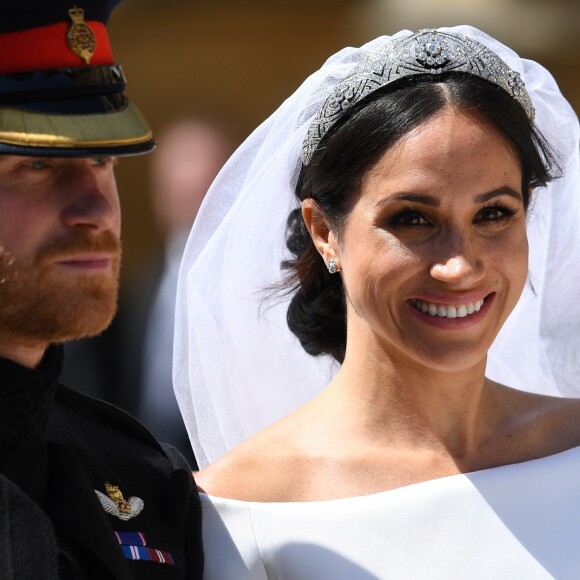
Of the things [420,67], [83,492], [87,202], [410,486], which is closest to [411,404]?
[410,486]

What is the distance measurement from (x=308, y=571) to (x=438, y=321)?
634 mm

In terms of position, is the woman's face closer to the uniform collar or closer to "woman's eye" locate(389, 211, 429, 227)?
"woman's eye" locate(389, 211, 429, 227)

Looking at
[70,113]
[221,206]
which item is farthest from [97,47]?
[221,206]

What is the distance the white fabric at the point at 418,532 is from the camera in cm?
296

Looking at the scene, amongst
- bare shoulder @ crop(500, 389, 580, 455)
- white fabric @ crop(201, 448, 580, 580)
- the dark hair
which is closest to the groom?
white fabric @ crop(201, 448, 580, 580)

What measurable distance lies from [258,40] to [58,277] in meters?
5.27

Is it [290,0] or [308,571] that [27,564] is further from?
[290,0]

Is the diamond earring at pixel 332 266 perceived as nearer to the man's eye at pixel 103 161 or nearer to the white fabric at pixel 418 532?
the white fabric at pixel 418 532

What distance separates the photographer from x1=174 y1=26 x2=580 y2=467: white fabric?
11.4ft

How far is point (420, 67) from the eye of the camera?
308cm

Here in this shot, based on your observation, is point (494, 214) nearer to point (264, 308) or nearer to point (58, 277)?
point (264, 308)

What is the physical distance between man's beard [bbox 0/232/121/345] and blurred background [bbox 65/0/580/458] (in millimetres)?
4837

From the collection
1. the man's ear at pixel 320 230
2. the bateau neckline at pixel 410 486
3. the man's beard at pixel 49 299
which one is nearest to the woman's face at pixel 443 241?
the man's ear at pixel 320 230

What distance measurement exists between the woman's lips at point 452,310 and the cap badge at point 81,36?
936 millimetres
